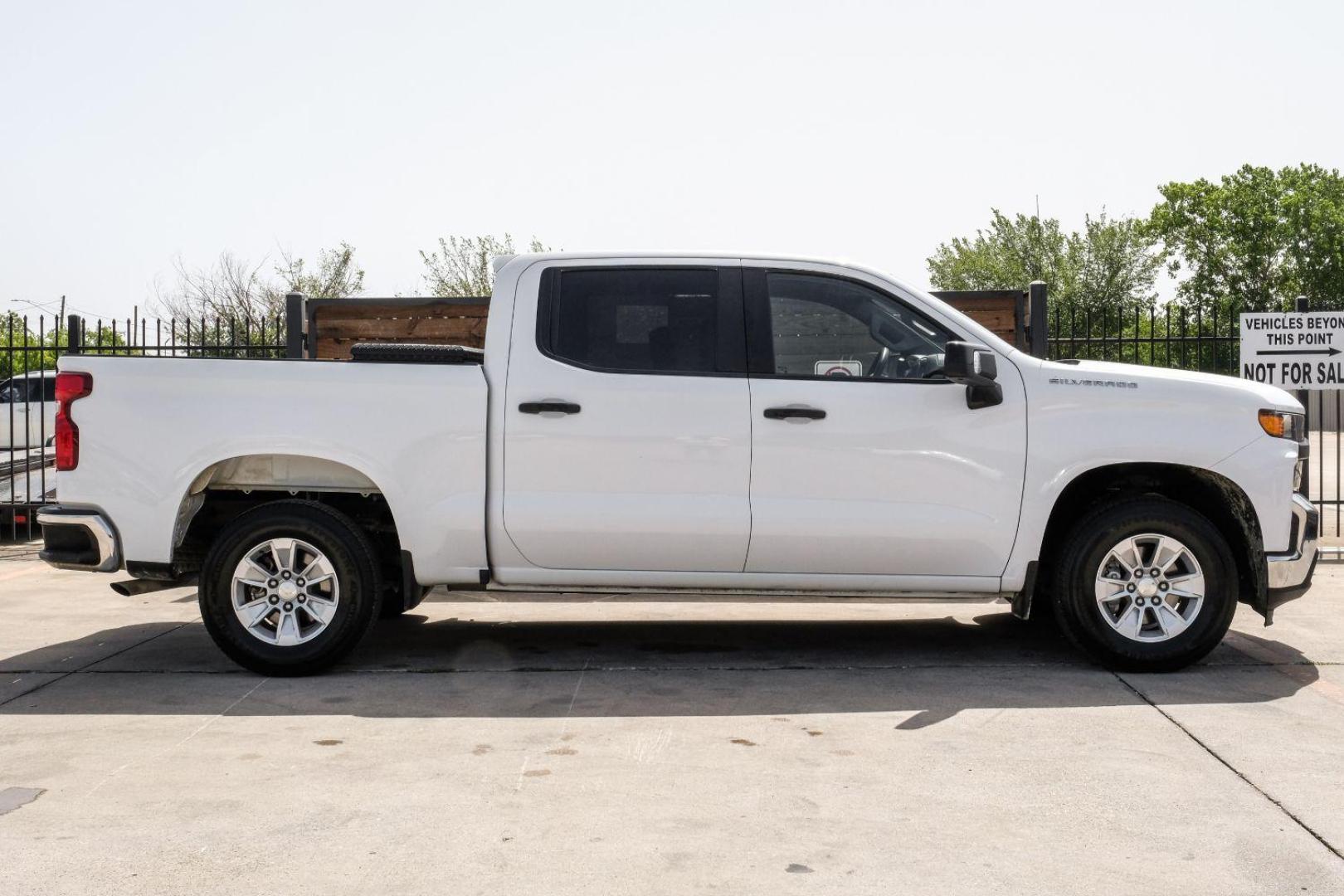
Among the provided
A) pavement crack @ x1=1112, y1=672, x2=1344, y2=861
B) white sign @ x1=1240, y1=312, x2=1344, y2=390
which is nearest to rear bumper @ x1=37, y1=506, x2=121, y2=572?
pavement crack @ x1=1112, y1=672, x2=1344, y2=861

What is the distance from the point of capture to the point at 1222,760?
16.7 feet

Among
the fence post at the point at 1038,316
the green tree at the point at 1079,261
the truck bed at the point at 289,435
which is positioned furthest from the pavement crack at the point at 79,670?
the green tree at the point at 1079,261

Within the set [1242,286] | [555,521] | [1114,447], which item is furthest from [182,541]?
[1242,286]

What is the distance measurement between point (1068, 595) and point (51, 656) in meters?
5.35

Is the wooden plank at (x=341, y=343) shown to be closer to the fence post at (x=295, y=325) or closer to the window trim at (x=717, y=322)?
the fence post at (x=295, y=325)

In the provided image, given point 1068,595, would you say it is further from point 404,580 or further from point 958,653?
point 404,580

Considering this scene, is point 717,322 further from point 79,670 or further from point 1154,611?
point 79,670

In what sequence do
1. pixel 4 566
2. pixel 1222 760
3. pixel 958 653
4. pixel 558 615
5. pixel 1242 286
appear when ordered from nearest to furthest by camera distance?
1. pixel 1222 760
2. pixel 958 653
3. pixel 558 615
4. pixel 4 566
5. pixel 1242 286

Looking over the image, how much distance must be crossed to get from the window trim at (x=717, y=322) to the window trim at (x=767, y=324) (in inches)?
1.3

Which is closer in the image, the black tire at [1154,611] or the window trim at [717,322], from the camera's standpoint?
the black tire at [1154,611]

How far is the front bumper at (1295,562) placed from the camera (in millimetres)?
6582

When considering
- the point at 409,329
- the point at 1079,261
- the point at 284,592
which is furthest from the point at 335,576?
the point at 1079,261

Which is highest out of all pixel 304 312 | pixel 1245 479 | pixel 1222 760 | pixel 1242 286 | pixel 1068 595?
pixel 1242 286

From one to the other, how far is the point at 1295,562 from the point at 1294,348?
248 inches
